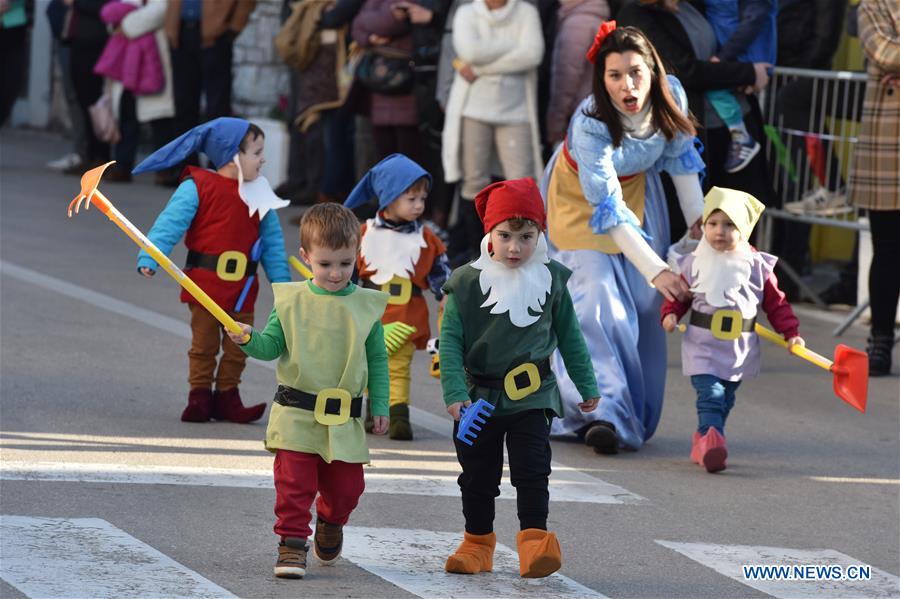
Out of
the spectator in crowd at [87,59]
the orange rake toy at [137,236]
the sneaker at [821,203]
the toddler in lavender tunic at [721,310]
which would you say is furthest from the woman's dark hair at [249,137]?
the spectator in crowd at [87,59]

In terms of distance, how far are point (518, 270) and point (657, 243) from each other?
2.16 m

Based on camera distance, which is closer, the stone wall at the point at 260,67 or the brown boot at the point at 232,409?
the brown boot at the point at 232,409

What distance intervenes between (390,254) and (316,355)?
2.18m

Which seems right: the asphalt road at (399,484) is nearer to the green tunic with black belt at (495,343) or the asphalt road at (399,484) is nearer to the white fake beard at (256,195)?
the green tunic with black belt at (495,343)

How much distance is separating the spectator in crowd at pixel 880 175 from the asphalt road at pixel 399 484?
30 centimetres

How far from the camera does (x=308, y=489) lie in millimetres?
5582

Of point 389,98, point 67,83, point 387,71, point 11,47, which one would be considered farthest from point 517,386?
point 67,83

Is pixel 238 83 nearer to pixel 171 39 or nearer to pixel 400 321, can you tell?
pixel 171 39

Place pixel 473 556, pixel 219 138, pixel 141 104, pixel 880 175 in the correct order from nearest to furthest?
pixel 473 556 → pixel 219 138 → pixel 880 175 → pixel 141 104

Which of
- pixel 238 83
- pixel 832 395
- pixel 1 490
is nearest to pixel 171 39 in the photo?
pixel 238 83

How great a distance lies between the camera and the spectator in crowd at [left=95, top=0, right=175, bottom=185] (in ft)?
53.0

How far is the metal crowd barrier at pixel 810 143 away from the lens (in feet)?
37.1

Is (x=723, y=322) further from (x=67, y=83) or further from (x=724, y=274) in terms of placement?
(x=67, y=83)

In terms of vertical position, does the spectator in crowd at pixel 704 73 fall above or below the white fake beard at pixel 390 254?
above
